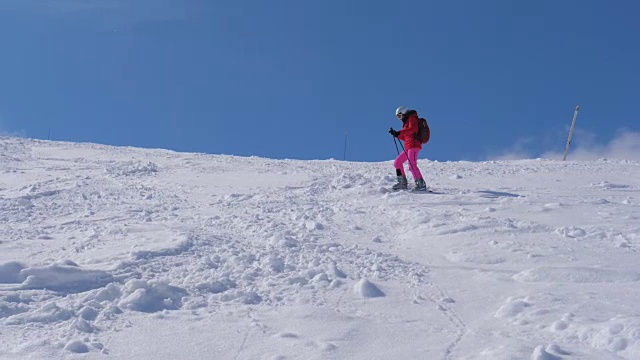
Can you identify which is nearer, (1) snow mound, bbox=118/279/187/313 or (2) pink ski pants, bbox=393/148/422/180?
(1) snow mound, bbox=118/279/187/313

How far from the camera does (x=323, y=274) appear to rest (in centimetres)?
719

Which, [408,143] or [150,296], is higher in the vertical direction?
[408,143]

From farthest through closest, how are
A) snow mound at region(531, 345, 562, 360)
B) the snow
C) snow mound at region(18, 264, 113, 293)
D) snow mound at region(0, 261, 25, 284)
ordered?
snow mound at region(0, 261, 25, 284) → snow mound at region(18, 264, 113, 293) → the snow → snow mound at region(531, 345, 562, 360)

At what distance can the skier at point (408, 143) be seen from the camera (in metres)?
13.8

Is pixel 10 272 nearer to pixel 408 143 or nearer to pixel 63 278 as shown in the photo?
pixel 63 278

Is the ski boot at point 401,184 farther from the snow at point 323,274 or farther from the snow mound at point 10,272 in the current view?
the snow mound at point 10,272

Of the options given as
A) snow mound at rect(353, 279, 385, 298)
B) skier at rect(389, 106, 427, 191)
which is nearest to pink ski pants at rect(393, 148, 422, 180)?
skier at rect(389, 106, 427, 191)

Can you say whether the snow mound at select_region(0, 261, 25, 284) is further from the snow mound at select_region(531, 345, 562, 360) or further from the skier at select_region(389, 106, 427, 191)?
the skier at select_region(389, 106, 427, 191)

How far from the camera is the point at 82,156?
73.5 ft

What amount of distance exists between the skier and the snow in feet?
2.17

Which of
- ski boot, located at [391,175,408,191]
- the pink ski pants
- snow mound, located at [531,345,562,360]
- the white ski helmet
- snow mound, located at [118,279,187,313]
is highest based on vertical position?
the white ski helmet

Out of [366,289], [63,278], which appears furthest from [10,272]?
[366,289]

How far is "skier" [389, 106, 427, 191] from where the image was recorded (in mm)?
13766

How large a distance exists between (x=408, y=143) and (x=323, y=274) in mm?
7168
